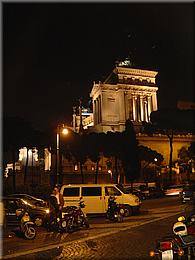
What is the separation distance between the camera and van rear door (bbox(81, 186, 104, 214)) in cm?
1914

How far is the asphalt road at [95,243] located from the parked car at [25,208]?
3.18ft

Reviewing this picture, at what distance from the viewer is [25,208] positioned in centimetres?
1711

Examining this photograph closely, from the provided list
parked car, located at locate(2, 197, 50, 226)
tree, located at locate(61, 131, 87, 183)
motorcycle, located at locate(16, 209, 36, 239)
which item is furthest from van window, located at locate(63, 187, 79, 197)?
tree, located at locate(61, 131, 87, 183)

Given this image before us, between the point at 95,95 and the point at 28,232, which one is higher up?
the point at 95,95

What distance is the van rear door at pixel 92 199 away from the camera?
62.8ft

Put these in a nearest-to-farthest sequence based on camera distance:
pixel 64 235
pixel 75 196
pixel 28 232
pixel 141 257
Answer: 1. pixel 141 257
2. pixel 28 232
3. pixel 64 235
4. pixel 75 196

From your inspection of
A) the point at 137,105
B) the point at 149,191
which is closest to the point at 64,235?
the point at 149,191

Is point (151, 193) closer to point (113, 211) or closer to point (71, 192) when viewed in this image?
point (71, 192)

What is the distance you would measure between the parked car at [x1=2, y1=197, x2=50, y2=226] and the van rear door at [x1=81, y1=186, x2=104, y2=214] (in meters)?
2.53

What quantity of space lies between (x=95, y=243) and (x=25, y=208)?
6255 mm

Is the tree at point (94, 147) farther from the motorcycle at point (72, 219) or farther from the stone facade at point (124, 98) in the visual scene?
the motorcycle at point (72, 219)

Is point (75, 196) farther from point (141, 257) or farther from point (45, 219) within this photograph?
point (141, 257)

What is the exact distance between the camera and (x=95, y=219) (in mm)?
19234

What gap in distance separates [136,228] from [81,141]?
40415mm
